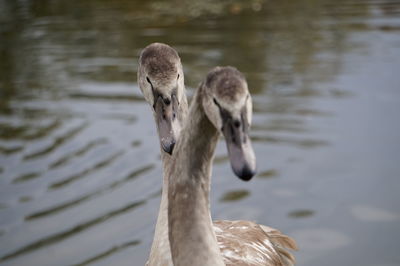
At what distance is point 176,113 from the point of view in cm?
358

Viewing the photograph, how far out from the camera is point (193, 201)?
316cm

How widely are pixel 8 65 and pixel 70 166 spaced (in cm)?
434

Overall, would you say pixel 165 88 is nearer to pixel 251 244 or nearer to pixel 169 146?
pixel 169 146

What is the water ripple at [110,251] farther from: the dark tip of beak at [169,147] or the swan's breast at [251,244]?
the dark tip of beak at [169,147]

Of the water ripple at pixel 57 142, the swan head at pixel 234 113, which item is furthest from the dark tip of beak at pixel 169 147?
the water ripple at pixel 57 142

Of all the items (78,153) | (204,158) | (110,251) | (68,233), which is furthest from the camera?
(78,153)

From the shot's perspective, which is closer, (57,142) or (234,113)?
Answer: (234,113)

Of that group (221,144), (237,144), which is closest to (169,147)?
(237,144)

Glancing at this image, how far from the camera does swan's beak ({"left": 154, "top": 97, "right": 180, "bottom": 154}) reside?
3.51 meters

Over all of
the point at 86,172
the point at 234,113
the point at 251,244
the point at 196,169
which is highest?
the point at 234,113

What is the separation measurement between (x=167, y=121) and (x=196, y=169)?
0.49 meters

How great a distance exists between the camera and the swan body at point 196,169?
2.83 metres

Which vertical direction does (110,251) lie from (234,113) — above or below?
below

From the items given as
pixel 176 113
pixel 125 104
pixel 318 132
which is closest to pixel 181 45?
pixel 125 104
